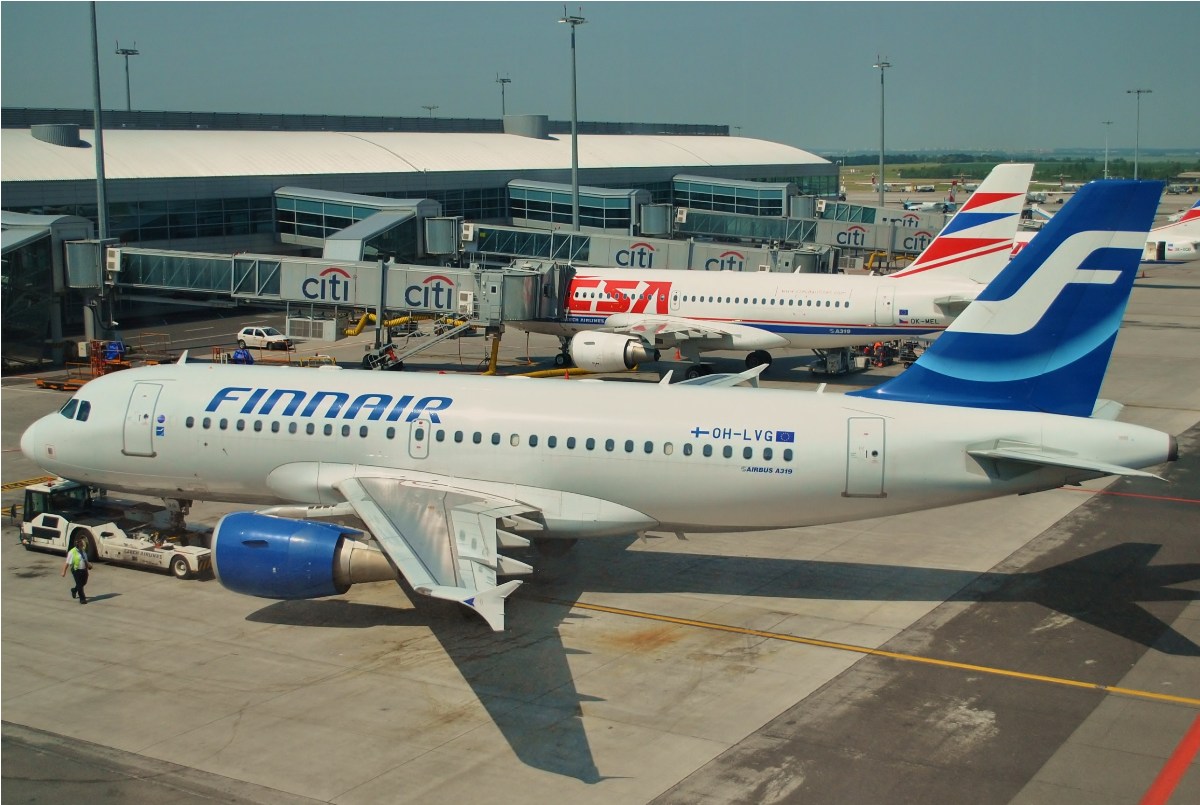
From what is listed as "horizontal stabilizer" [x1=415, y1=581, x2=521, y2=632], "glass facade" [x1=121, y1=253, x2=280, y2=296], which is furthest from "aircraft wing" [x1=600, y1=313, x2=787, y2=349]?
"horizontal stabilizer" [x1=415, y1=581, x2=521, y2=632]

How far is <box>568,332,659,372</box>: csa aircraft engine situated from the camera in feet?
159

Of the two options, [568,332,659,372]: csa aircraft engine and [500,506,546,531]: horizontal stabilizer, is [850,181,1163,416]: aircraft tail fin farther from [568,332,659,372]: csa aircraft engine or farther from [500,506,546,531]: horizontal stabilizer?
[568,332,659,372]: csa aircraft engine

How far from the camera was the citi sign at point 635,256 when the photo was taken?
71312 mm

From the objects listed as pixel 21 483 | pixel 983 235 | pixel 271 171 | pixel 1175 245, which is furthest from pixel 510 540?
pixel 1175 245

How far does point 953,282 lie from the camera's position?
165 feet

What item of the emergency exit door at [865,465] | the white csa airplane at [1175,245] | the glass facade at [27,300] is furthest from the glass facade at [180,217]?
the white csa airplane at [1175,245]

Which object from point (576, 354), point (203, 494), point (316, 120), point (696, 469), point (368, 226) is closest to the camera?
point (696, 469)

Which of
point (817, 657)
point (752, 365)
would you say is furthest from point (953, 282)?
point (817, 657)

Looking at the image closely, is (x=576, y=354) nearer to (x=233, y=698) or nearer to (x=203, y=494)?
(x=203, y=494)

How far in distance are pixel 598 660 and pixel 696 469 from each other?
15.9ft

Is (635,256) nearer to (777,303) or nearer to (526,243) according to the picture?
(526,243)

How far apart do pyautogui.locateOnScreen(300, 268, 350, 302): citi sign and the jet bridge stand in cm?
5

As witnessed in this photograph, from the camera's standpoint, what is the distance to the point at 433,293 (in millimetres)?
52344

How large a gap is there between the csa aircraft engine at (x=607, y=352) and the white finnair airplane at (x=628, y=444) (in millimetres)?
20753
